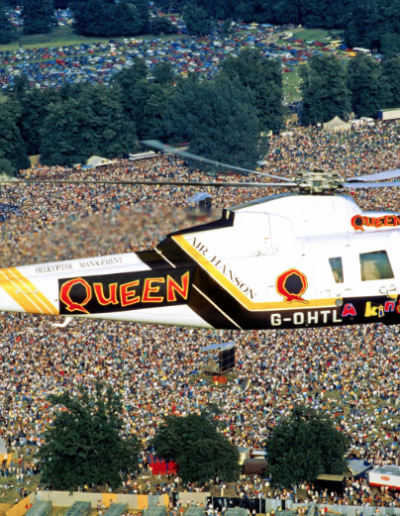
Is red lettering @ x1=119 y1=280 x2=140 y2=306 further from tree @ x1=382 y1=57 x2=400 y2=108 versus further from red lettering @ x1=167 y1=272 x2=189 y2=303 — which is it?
tree @ x1=382 y1=57 x2=400 y2=108

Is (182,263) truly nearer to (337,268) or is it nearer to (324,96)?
(337,268)

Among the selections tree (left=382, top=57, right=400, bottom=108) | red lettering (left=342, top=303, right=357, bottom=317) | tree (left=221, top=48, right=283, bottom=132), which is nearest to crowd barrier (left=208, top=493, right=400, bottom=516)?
red lettering (left=342, top=303, right=357, bottom=317)

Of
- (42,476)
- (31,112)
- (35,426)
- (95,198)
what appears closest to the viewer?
(42,476)

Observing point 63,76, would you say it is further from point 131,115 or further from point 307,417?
point 307,417

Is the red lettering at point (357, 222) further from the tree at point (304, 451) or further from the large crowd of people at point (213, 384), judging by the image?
the large crowd of people at point (213, 384)

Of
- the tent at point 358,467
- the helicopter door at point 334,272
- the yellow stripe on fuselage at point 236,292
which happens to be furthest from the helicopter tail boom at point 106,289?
the tent at point 358,467

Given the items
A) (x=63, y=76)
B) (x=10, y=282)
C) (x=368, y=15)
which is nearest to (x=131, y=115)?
(x=63, y=76)
